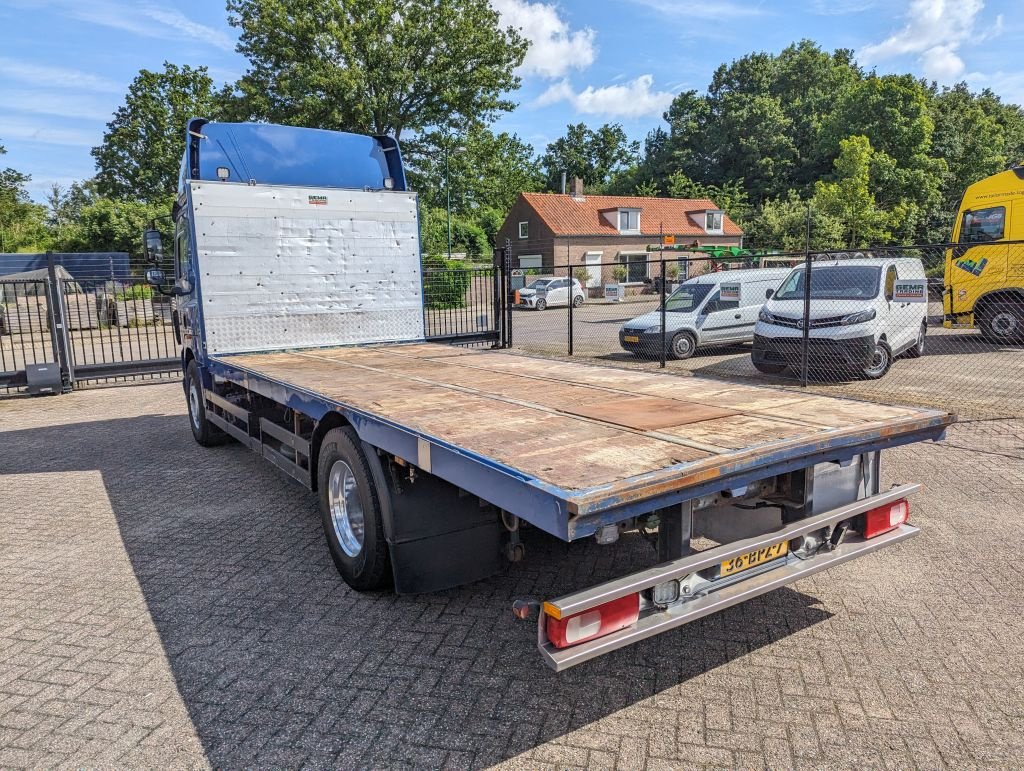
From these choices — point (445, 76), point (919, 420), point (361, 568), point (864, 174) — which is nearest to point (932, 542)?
point (919, 420)

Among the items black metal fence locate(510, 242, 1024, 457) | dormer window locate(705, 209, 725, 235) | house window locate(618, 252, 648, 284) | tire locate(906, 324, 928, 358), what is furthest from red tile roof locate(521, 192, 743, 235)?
tire locate(906, 324, 928, 358)

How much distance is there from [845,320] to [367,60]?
31.7 meters

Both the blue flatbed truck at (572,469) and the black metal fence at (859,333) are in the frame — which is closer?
the blue flatbed truck at (572,469)

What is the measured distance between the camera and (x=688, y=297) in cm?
1438

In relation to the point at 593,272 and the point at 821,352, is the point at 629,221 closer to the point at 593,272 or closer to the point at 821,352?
the point at 593,272

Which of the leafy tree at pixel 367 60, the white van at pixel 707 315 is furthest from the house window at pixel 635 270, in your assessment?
the white van at pixel 707 315

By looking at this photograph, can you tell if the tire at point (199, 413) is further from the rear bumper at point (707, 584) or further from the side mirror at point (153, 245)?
the rear bumper at point (707, 584)

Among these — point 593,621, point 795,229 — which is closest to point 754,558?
point 593,621

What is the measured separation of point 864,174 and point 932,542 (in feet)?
150

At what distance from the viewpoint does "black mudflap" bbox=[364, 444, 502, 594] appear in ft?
Answer: 11.0

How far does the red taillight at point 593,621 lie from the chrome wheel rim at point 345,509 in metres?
1.63

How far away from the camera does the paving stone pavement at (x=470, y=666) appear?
2.63 meters

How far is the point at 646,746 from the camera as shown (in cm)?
262

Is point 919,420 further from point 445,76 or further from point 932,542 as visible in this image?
point 445,76
